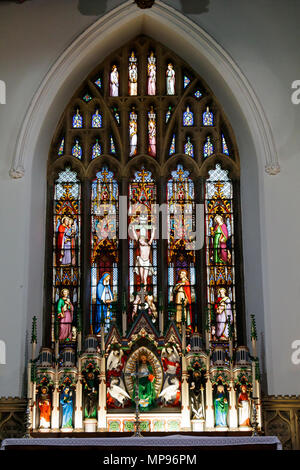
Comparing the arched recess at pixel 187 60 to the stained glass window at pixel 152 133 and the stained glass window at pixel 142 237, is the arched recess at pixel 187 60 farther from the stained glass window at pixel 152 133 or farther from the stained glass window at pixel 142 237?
the stained glass window at pixel 142 237

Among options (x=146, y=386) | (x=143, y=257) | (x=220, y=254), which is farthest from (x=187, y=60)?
(x=146, y=386)

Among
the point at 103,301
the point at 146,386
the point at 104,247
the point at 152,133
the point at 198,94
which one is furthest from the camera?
the point at 198,94

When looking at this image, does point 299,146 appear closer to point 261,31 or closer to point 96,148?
point 261,31

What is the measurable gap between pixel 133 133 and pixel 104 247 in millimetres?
2236

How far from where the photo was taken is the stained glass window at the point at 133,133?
542 inches

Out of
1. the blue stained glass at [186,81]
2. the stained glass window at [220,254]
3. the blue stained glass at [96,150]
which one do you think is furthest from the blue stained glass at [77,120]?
the stained glass window at [220,254]

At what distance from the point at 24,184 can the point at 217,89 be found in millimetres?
3859

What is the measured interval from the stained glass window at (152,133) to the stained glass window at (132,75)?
1.74ft

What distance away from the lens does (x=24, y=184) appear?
40.8ft

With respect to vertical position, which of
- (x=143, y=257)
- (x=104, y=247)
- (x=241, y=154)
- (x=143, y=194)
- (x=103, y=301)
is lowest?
(x=103, y=301)

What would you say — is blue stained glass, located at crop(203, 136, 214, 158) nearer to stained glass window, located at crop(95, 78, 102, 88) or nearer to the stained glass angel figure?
the stained glass angel figure

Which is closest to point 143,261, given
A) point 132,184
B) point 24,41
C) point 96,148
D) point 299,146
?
point 132,184

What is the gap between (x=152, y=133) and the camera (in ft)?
45.5

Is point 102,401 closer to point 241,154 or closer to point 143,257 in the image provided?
point 143,257
